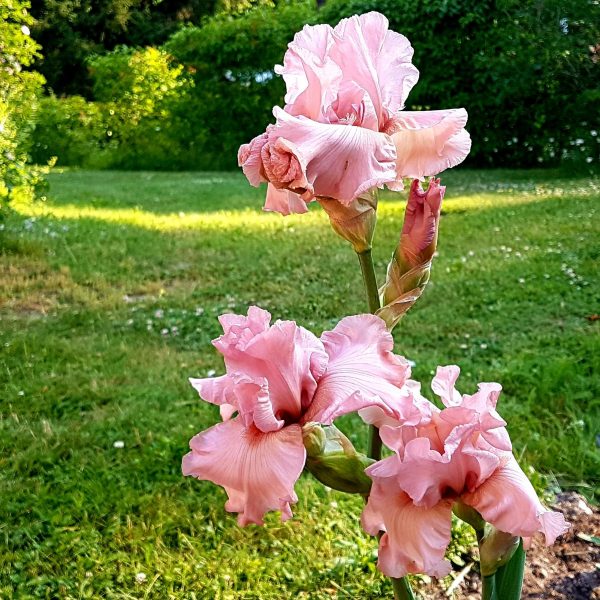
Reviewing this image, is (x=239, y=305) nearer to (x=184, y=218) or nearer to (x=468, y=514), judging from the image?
(x=184, y=218)

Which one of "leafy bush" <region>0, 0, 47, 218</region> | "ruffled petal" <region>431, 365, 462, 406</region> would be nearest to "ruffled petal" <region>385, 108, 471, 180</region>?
"ruffled petal" <region>431, 365, 462, 406</region>

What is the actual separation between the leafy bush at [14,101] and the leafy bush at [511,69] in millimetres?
6033

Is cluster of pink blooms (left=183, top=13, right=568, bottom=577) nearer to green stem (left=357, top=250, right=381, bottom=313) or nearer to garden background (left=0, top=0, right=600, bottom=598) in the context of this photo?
green stem (left=357, top=250, right=381, bottom=313)

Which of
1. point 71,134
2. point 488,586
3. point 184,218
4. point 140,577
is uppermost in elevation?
point 488,586

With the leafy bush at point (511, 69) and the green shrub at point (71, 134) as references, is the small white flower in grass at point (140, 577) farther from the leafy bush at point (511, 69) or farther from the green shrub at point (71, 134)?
the green shrub at point (71, 134)

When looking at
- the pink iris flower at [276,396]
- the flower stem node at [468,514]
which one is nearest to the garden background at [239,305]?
the flower stem node at [468,514]

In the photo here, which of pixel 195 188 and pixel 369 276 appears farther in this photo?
pixel 195 188

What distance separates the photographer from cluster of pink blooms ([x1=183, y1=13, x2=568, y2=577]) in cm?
68

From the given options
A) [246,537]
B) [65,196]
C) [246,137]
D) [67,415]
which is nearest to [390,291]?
[246,537]

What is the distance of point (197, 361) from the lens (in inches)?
123

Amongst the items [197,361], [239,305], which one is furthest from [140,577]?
[239,305]

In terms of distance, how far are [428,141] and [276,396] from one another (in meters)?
0.34

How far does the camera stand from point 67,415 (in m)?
2.63

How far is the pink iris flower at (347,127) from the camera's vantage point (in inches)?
27.4
